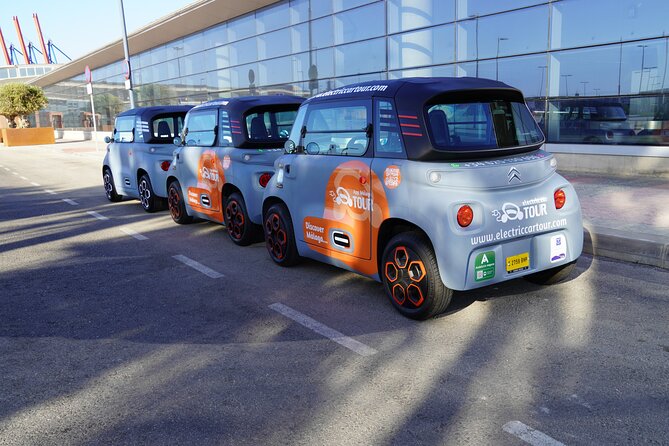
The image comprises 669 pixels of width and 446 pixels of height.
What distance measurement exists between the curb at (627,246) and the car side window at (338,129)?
3.25m

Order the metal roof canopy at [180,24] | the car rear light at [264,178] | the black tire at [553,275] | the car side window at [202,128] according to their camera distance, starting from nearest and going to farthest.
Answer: the black tire at [553,275] → the car rear light at [264,178] → the car side window at [202,128] → the metal roof canopy at [180,24]

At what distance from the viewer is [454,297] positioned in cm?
510

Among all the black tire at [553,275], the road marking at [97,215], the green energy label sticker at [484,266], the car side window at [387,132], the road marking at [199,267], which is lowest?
the road marking at [199,267]

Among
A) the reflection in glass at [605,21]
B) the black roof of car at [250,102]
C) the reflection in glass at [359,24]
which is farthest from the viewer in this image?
the reflection in glass at [359,24]

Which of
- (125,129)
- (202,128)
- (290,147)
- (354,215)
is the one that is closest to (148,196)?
(125,129)

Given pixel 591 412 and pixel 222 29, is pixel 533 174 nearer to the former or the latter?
pixel 591 412

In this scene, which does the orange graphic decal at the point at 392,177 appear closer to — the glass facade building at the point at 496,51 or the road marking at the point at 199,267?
the road marking at the point at 199,267

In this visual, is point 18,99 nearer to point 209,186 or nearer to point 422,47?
point 422,47

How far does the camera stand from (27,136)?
135 ft

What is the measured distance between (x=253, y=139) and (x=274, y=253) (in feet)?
5.49

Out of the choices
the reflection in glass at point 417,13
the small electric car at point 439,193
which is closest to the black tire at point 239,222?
the small electric car at point 439,193

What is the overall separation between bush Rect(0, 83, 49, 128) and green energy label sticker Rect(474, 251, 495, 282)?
4243 centimetres

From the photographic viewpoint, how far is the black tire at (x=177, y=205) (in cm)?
878

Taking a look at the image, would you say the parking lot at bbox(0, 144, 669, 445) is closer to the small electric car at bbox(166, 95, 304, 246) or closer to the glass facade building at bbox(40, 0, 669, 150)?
the small electric car at bbox(166, 95, 304, 246)
